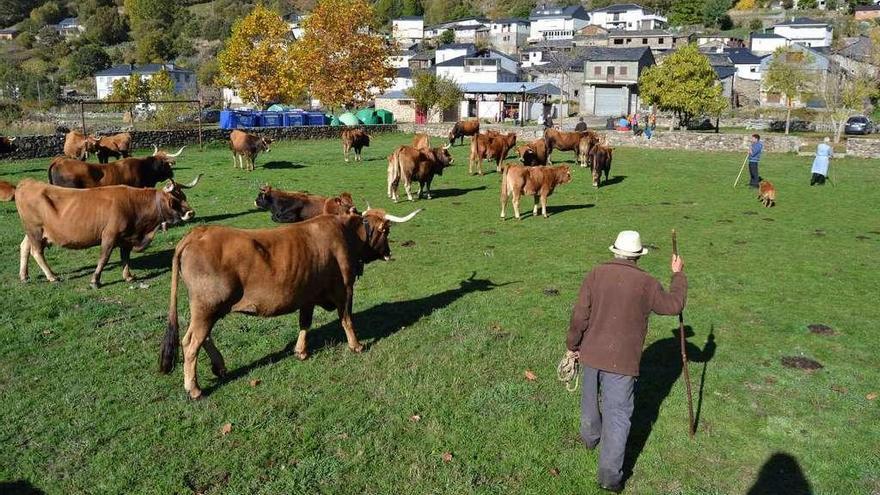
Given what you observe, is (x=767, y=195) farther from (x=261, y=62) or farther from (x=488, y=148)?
(x=261, y=62)

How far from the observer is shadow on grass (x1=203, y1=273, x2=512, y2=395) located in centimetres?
755

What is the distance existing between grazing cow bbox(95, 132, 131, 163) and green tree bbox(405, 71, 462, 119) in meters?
28.0

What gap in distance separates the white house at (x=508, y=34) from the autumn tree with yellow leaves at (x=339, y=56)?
219 feet

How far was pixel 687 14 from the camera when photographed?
116 meters

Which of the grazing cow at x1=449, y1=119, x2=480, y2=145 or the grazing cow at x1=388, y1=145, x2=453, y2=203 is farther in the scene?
the grazing cow at x1=449, y1=119, x2=480, y2=145

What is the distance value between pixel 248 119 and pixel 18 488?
38.6 meters

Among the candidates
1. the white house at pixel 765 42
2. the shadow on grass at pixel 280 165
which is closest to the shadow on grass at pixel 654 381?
the shadow on grass at pixel 280 165

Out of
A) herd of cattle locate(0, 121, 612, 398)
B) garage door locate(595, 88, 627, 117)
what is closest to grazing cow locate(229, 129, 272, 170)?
herd of cattle locate(0, 121, 612, 398)

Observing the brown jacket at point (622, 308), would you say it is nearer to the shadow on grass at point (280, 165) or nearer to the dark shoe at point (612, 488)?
the dark shoe at point (612, 488)

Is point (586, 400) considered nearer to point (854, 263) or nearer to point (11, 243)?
point (854, 263)

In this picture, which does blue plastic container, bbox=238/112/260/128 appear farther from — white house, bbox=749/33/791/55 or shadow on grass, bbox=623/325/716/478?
white house, bbox=749/33/791/55

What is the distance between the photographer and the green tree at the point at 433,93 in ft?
167

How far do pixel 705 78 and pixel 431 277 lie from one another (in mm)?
39224

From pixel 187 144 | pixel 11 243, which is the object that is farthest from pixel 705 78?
pixel 11 243
